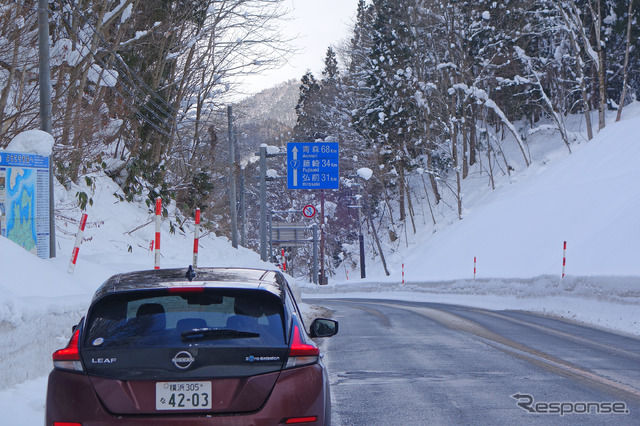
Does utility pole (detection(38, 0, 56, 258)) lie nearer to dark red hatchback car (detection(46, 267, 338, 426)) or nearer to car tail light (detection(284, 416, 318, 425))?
dark red hatchback car (detection(46, 267, 338, 426))

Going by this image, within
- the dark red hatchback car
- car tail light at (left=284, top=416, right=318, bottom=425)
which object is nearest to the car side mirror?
the dark red hatchback car

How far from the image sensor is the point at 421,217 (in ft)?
199

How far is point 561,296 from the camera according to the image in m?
21.4

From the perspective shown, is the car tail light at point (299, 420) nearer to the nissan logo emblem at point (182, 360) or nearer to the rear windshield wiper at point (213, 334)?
the rear windshield wiper at point (213, 334)

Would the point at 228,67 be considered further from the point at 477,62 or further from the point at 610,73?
the point at 610,73

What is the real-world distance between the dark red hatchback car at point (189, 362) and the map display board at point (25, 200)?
8172mm

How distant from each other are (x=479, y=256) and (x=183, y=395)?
34.3 m

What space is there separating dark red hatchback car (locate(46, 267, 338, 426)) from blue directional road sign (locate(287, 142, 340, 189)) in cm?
3106

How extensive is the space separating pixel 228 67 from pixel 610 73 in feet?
96.8

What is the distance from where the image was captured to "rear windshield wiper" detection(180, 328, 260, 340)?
413 cm

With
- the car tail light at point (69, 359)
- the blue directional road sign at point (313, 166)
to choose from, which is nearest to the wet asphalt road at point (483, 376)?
the car tail light at point (69, 359)

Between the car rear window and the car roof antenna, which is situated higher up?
the car roof antenna

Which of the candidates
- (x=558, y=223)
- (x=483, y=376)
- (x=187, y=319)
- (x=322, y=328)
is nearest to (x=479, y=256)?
(x=558, y=223)

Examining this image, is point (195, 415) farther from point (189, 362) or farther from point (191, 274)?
point (191, 274)
